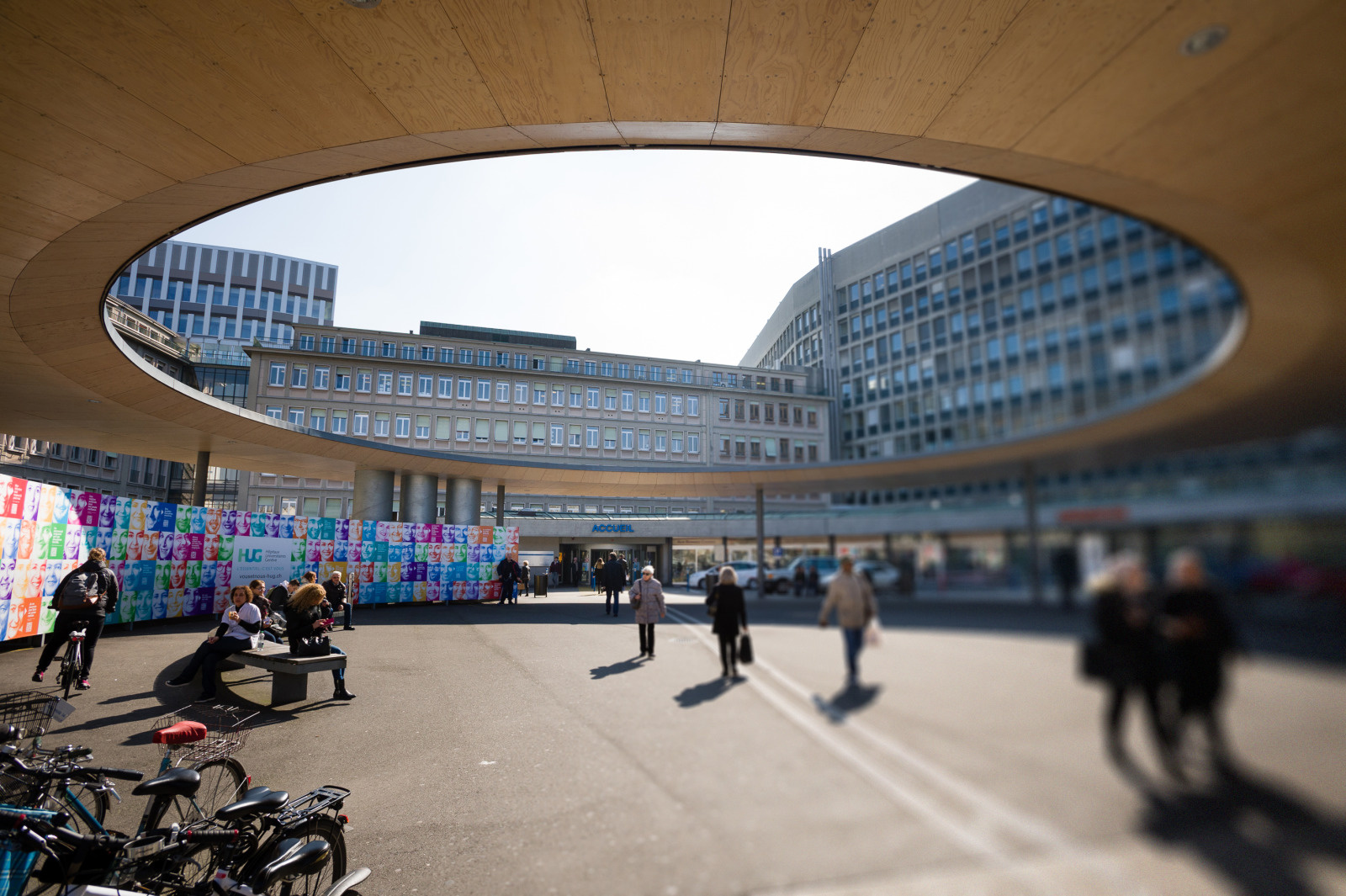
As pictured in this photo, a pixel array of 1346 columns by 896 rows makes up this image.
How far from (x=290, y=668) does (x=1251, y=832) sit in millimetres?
8828

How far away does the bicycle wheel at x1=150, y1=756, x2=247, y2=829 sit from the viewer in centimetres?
364

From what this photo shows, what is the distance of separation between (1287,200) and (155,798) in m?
5.08

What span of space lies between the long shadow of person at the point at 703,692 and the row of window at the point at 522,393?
986 mm

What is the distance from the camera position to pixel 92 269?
845 centimetres

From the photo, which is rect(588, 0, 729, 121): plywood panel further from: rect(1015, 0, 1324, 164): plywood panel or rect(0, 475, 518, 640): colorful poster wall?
rect(0, 475, 518, 640): colorful poster wall

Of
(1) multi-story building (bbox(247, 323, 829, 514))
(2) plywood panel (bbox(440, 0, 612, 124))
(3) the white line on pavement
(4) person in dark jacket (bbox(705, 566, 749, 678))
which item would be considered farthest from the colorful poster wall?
(3) the white line on pavement

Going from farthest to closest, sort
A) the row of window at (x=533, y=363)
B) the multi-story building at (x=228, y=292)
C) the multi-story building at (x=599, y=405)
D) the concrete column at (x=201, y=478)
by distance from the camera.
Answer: the multi-story building at (x=228, y=292) < the concrete column at (x=201, y=478) < the row of window at (x=533, y=363) < the multi-story building at (x=599, y=405)

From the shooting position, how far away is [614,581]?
209cm

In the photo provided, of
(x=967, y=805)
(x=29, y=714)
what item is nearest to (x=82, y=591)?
(x=29, y=714)

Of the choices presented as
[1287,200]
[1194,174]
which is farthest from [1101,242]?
[1194,174]

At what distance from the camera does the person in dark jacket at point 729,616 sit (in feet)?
5.05

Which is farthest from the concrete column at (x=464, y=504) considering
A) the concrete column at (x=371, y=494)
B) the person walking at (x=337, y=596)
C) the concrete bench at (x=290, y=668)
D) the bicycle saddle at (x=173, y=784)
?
A: the bicycle saddle at (x=173, y=784)

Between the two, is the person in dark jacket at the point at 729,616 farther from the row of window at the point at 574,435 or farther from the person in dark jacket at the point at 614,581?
the row of window at the point at 574,435

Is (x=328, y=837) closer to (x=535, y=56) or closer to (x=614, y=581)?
(x=614, y=581)
